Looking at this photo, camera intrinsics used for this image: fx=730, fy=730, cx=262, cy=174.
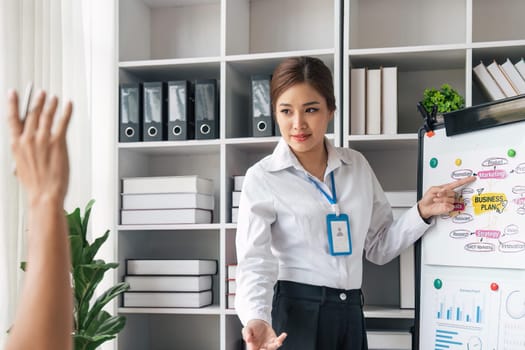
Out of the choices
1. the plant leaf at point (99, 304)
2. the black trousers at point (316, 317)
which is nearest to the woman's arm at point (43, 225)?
the black trousers at point (316, 317)

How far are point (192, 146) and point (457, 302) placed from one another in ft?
4.37

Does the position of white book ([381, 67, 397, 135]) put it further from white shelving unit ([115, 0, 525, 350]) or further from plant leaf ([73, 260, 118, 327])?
plant leaf ([73, 260, 118, 327])

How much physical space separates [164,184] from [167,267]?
356 mm

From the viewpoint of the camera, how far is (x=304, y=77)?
7.69 feet

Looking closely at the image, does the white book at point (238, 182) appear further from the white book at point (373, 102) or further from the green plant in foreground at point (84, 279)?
the green plant in foreground at point (84, 279)

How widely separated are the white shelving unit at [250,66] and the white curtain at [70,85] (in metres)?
0.08

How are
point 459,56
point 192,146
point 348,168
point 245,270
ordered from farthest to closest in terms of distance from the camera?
1. point 192,146
2. point 459,56
3. point 348,168
4. point 245,270

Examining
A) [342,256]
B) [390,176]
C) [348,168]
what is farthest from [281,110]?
[390,176]

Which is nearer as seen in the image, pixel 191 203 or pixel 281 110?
pixel 281 110

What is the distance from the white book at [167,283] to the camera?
10.1ft

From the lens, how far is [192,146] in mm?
3154

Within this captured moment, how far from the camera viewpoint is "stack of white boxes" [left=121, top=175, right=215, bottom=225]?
10.2 ft

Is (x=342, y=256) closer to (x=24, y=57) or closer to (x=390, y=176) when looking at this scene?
(x=390, y=176)

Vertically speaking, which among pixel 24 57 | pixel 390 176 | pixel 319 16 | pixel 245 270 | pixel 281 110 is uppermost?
pixel 319 16
